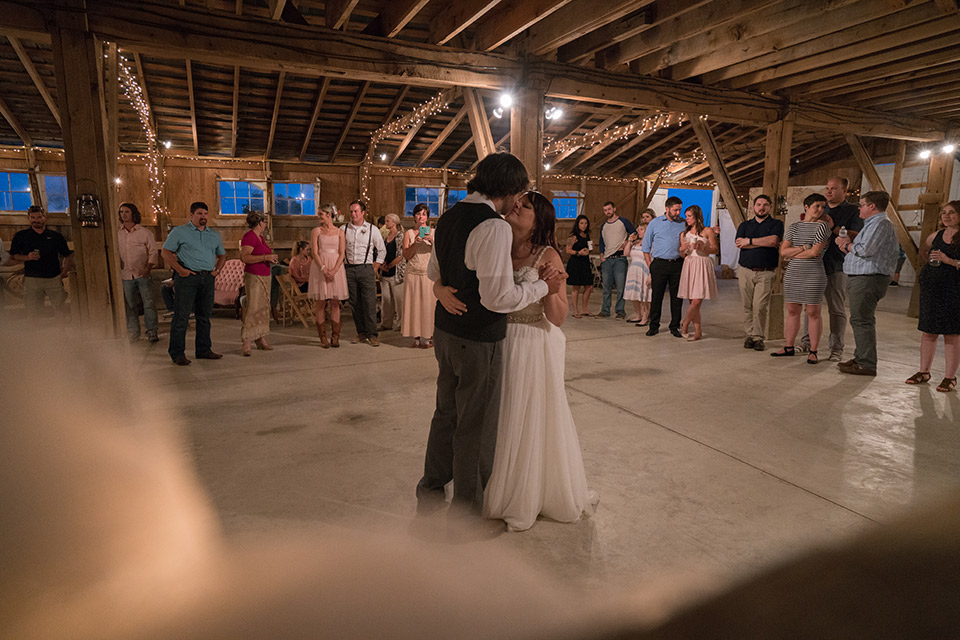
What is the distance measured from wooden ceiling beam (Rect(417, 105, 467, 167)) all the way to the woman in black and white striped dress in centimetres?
714

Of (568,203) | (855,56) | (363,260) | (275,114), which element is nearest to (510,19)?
(363,260)

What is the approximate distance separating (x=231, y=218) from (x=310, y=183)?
76.5 inches

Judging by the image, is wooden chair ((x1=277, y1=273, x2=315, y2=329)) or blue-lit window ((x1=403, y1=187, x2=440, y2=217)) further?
blue-lit window ((x1=403, y1=187, x2=440, y2=217))

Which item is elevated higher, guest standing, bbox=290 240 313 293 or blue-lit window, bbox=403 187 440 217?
blue-lit window, bbox=403 187 440 217

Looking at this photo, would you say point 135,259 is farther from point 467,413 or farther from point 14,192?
point 14,192

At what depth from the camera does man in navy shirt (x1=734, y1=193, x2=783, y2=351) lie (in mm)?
6047

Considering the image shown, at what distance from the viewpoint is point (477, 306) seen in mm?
2254

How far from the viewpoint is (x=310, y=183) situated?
1303 cm

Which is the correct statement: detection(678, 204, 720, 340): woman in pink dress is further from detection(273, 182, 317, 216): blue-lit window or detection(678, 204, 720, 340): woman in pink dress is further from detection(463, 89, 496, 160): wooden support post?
detection(273, 182, 317, 216): blue-lit window

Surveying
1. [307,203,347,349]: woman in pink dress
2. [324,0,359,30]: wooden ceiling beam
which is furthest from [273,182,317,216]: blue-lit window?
[324,0,359,30]: wooden ceiling beam

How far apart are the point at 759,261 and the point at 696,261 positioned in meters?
0.76

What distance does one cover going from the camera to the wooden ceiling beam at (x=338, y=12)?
4.99 m

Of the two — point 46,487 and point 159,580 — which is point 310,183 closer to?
point 46,487

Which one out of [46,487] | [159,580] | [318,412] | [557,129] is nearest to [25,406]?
[46,487]
